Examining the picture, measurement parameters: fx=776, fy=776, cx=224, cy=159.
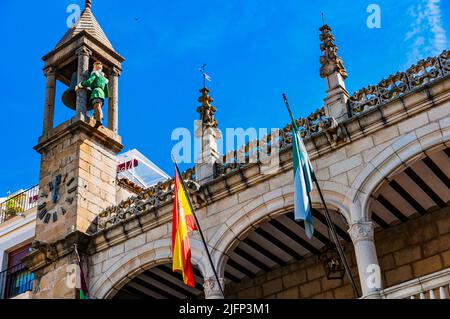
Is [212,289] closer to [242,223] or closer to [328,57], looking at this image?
[242,223]

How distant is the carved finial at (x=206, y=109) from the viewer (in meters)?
16.8

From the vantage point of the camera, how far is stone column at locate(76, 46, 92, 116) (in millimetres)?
19516

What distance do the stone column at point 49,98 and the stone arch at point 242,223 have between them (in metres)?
6.91

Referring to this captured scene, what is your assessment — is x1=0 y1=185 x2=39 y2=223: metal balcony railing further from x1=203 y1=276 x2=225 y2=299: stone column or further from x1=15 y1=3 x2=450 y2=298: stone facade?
x1=203 y1=276 x2=225 y2=299: stone column

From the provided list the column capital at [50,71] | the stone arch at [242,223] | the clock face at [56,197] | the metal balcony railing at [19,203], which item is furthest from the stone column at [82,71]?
the metal balcony railing at [19,203]

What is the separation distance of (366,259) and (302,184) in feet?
5.51

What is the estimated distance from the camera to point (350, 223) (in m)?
13.4

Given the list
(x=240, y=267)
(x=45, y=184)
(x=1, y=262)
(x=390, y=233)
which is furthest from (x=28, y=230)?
(x=390, y=233)

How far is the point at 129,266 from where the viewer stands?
16.3 m

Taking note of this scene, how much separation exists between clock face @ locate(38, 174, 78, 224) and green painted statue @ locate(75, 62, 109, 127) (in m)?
1.85

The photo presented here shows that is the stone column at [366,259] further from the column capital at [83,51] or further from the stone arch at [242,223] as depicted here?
the column capital at [83,51]

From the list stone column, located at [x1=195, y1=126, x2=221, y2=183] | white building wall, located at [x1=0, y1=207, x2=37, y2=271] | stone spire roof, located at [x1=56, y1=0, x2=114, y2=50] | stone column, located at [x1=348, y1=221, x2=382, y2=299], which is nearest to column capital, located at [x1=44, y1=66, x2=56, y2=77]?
stone spire roof, located at [x1=56, y1=0, x2=114, y2=50]

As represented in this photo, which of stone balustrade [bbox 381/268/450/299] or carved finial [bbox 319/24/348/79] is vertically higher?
carved finial [bbox 319/24/348/79]
